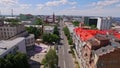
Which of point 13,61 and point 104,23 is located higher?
point 104,23

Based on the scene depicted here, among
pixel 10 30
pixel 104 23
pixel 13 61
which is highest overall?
pixel 104 23

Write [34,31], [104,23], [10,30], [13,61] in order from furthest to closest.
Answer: [104,23] < [34,31] < [10,30] < [13,61]

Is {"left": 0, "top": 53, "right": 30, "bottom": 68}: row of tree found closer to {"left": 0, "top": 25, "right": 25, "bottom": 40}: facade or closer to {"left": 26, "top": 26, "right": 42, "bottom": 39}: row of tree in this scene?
{"left": 0, "top": 25, "right": 25, "bottom": 40}: facade

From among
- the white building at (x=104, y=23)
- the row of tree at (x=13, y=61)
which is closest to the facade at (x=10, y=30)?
the row of tree at (x=13, y=61)

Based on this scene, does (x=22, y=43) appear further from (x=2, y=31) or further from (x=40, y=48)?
(x=2, y=31)

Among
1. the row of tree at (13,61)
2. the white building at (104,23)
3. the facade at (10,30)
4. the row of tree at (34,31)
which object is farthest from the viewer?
the white building at (104,23)

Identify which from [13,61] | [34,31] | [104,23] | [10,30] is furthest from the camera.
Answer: [104,23]

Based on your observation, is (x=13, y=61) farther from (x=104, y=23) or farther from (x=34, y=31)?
(x=104, y=23)

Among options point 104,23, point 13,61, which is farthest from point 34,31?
point 104,23

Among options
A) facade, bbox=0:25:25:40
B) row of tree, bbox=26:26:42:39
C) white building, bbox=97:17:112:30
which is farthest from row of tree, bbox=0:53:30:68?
white building, bbox=97:17:112:30

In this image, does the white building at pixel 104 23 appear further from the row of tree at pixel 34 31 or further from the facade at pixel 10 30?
Answer: the facade at pixel 10 30
